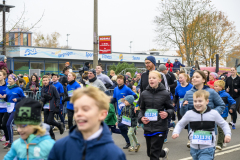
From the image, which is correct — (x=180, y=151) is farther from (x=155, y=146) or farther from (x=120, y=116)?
(x=155, y=146)

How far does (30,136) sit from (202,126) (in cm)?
279

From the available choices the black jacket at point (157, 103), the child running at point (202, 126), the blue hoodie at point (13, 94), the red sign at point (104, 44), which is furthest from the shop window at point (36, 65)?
the child running at point (202, 126)

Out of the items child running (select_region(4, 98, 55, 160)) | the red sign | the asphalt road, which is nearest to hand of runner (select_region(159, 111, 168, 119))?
the asphalt road

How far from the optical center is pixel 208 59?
163 ft

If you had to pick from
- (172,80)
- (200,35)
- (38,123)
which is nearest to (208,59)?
(200,35)

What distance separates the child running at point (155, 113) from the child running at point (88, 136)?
10.8 feet

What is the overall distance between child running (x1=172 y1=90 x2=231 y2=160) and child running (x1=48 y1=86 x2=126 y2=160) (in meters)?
2.74

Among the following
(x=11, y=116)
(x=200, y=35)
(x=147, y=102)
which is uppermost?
(x=200, y=35)

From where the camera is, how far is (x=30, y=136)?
344cm

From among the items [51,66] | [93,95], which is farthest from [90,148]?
[51,66]

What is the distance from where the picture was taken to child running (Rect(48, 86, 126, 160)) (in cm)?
242

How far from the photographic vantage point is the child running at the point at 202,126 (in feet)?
16.7

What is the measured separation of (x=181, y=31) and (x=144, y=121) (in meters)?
38.0

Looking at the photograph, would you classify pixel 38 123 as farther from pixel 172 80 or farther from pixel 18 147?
pixel 172 80
